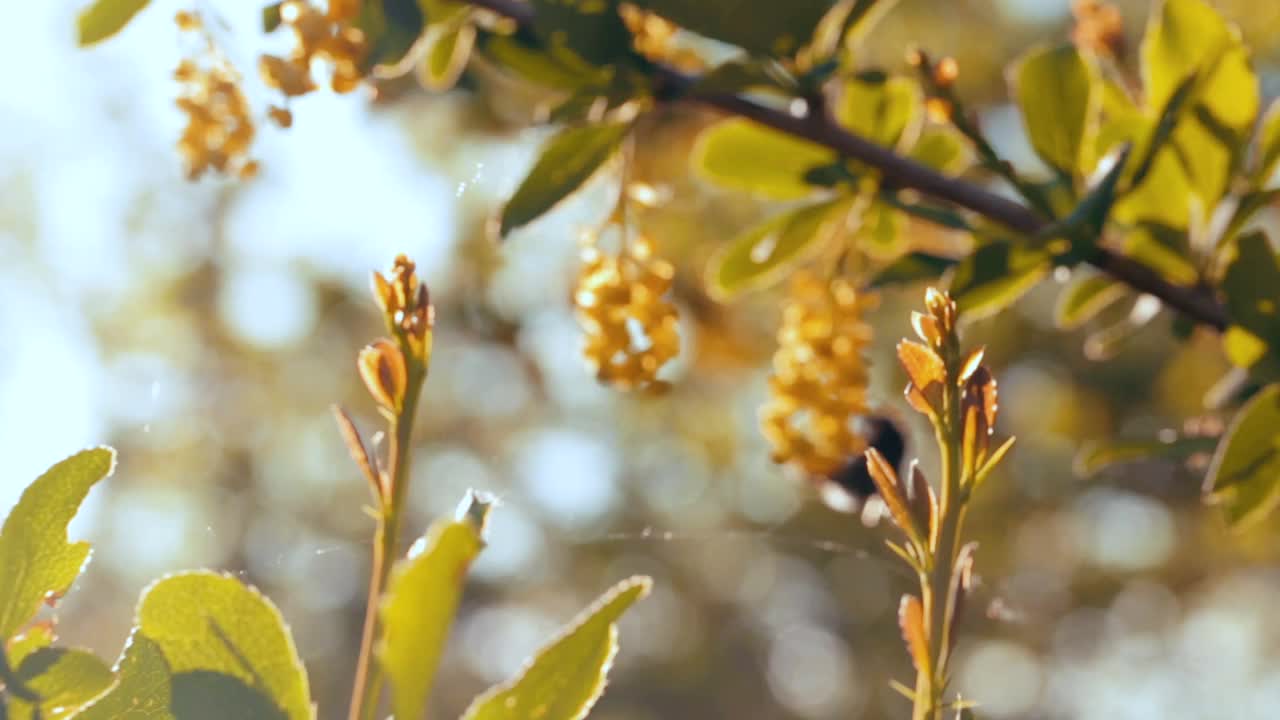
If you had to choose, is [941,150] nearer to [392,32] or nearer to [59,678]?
[392,32]

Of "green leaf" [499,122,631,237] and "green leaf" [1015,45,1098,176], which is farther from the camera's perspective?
"green leaf" [1015,45,1098,176]

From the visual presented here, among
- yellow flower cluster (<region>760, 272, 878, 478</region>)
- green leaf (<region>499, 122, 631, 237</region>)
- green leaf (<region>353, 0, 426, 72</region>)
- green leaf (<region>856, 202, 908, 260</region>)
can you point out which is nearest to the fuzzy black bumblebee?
yellow flower cluster (<region>760, 272, 878, 478</region>)

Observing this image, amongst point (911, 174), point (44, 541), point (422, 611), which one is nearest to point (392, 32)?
point (911, 174)

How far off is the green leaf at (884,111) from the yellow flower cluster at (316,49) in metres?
0.30

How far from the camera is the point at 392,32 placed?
0.66 m

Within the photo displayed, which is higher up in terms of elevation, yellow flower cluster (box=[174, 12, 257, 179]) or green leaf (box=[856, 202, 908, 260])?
yellow flower cluster (box=[174, 12, 257, 179])

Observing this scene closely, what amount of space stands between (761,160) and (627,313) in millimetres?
125

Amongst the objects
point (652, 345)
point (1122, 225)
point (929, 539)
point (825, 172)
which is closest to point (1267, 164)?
point (1122, 225)

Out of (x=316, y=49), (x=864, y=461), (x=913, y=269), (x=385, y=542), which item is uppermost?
(x=385, y=542)

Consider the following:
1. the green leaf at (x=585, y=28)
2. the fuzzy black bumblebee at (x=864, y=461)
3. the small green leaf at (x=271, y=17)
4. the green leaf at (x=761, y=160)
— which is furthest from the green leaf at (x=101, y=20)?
the fuzzy black bumblebee at (x=864, y=461)

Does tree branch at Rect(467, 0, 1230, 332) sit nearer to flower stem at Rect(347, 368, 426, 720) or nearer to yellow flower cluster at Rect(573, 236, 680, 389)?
yellow flower cluster at Rect(573, 236, 680, 389)

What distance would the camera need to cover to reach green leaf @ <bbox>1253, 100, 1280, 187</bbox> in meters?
0.75

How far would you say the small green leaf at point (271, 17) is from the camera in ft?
2.23

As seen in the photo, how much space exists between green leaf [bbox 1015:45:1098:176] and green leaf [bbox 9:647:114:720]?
61 cm
